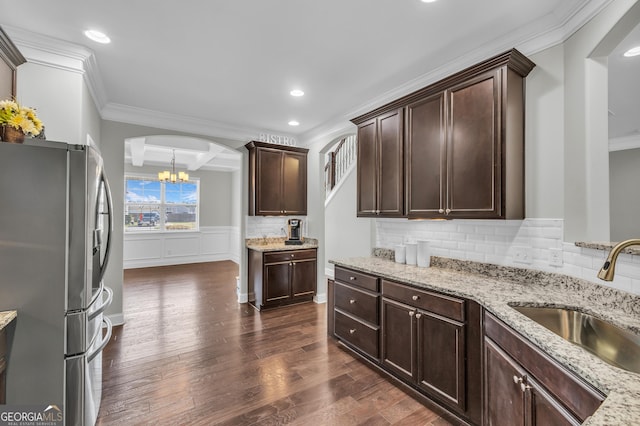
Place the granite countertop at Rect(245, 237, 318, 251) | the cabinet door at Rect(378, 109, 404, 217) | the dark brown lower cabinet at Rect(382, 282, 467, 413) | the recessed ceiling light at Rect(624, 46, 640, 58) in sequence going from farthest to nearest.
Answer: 1. the granite countertop at Rect(245, 237, 318, 251)
2. the cabinet door at Rect(378, 109, 404, 217)
3. the recessed ceiling light at Rect(624, 46, 640, 58)
4. the dark brown lower cabinet at Rect(382, 282, 467, 413)

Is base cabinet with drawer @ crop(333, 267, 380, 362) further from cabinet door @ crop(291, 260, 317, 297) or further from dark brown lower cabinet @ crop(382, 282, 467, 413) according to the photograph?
cabinet door @ crop(291, 260, 317, 297)

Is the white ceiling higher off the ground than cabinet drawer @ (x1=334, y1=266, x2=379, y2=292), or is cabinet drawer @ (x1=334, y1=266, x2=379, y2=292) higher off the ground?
the white ceiling

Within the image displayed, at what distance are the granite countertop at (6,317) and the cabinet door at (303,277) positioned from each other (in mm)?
3372

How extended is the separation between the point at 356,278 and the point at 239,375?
4.65 feet

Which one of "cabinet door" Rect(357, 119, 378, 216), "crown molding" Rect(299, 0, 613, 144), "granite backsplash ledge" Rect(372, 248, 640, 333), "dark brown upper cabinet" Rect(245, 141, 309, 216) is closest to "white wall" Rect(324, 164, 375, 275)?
"dark brown upper cabinet" Rect(245, 141, 309, 216)

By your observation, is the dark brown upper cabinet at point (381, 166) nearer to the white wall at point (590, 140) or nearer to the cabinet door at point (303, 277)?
the white wall at point (590, 140)

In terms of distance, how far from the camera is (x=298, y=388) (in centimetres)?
244

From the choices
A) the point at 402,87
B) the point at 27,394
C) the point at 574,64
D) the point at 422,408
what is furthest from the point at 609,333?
the point at 27,394

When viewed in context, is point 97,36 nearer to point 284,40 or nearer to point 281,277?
point 284,40

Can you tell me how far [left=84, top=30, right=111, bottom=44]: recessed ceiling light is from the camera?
2.30m

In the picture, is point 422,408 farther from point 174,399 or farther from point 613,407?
point 174,399

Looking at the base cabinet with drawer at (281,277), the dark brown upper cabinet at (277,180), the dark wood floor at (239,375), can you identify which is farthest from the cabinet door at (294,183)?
the dark wood floor at (239,375)

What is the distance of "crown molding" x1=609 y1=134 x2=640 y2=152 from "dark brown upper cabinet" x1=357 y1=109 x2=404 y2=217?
479 cm

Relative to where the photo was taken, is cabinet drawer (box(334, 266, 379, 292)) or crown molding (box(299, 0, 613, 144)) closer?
crown molding (box(299, 0, 613, 144))
